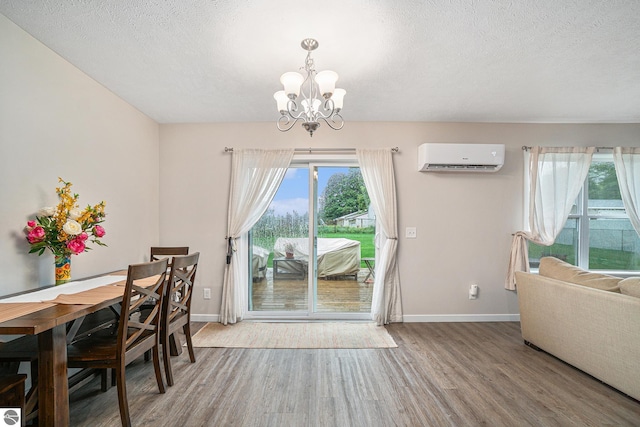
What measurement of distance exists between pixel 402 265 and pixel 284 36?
9.13 feet

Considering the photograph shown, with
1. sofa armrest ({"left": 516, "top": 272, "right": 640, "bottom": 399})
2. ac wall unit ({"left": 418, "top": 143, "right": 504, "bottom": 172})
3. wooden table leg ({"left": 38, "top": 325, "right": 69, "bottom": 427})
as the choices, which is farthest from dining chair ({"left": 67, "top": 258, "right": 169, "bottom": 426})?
sofa armrest ({"left": 516, "top": 272, "right": 640, "bottom": 399})

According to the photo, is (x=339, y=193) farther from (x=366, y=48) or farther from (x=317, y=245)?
(x=366, y=48)

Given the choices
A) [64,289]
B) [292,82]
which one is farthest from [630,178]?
[64,289]

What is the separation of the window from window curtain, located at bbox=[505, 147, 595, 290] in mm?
210

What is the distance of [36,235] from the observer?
187 centimetres

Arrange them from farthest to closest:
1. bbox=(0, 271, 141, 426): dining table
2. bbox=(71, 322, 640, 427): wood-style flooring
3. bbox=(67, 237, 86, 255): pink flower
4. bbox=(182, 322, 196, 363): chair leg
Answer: bbox=(182, 322, 196, 363): chair leg → bbox=(67, 237, 86, 255): pink flower → bbox=(71, 322, 640, 427): wood-style flooring → bbox=(0, 271, 141, 426): dining table

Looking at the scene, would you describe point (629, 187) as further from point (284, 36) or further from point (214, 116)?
point (214, 116)

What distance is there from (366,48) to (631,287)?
255 centimetres

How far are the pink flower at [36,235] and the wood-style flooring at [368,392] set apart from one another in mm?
1122

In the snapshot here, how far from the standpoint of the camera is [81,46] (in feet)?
6.76

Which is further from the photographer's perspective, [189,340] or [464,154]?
[464,154]

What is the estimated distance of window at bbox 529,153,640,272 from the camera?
11.8ft

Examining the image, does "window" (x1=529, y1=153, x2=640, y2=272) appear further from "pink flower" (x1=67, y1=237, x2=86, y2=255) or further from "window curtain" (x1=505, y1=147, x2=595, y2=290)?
"pink flower" (x1=67, y1=237, x2=86, y2=255)

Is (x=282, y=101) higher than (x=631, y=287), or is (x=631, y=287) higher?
(x=282, y=101)
